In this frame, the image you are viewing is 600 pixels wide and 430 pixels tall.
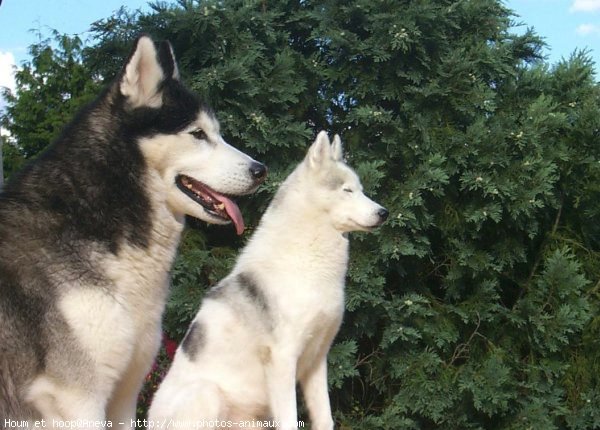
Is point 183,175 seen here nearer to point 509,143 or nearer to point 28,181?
point 28,181

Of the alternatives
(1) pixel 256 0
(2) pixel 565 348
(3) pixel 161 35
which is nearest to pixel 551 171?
(2) pixel 565 348

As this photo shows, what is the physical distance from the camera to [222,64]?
548 centimetres

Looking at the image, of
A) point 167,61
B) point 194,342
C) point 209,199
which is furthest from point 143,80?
point 194,342

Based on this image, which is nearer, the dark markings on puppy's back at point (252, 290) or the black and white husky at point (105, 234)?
the black and white husky at point (105, 234)

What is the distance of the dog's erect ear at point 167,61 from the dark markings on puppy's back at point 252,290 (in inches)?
57.1

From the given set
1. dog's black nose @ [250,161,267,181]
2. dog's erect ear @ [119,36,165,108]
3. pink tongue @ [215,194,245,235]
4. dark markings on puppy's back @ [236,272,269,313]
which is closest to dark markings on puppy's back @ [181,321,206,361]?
dark markings on puppy's back @ [236,272,269,313]

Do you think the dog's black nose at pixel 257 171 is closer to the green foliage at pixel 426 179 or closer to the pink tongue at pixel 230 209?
the pink tongue at pixel 230 209

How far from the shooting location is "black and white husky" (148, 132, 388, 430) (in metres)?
3.80

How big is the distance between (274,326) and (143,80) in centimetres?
159

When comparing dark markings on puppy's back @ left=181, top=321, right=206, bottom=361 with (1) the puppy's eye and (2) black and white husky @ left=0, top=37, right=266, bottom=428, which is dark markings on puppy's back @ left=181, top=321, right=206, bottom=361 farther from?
(1) the puppy's eye

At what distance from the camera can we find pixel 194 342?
399 centimetres

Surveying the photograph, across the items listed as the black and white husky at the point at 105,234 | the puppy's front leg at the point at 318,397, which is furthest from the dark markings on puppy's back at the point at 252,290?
the black and white husky at the point at 105,234

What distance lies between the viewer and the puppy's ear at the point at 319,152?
432 centimetres

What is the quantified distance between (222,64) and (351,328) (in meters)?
2.09
